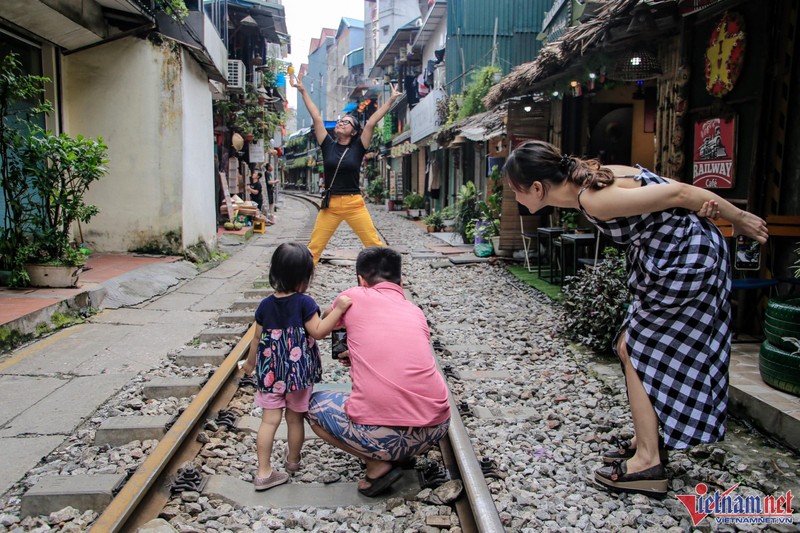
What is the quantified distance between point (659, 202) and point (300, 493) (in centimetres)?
226

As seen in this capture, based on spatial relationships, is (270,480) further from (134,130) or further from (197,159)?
(197,159)

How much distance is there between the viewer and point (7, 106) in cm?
664

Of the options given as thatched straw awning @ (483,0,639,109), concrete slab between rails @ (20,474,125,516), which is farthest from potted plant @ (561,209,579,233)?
concrete slab between rails @ (20,474,125,516)

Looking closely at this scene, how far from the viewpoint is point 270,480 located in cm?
328

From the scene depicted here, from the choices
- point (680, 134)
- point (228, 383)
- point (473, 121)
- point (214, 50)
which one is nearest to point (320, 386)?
point (228, 383)

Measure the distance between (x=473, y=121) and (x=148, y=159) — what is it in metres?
8.49

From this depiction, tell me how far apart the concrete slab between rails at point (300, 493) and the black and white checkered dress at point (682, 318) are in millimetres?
1349

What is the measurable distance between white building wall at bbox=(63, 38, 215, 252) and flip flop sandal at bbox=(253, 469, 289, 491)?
310 inches

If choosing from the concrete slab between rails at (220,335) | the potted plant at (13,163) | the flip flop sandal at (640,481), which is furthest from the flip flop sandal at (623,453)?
the potted plant at (13,163)

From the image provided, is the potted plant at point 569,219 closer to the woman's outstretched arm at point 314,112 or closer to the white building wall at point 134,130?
the woman's outstretched arm at point 314,112

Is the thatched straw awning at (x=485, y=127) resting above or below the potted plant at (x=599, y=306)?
above

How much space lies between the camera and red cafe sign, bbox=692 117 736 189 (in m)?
5.86

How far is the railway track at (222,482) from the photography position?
2842mm

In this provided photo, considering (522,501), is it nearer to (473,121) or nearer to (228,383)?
(228,383)
